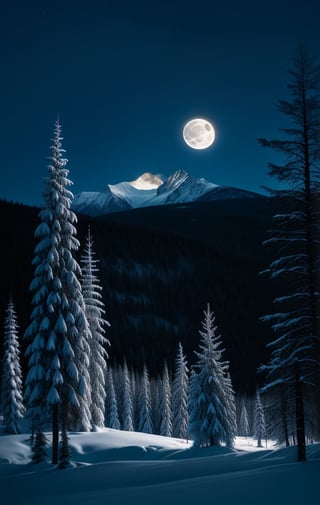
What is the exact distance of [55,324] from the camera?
23703mm

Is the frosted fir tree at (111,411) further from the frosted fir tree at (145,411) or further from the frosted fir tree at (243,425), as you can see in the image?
the frosted fir tree at (243,425)

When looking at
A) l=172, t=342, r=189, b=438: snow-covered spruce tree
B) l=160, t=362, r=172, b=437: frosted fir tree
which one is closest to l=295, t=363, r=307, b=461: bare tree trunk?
l=172, t=342, r=189, b=438: snow-covered spruce tree

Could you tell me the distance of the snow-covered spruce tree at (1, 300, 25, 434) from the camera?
41.8 metres

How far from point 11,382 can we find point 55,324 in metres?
24.4

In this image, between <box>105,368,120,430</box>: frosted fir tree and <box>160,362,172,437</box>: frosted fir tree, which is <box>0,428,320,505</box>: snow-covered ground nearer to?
<box>105,368,120,430</box>: frosted fir tree

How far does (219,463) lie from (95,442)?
1743 cm

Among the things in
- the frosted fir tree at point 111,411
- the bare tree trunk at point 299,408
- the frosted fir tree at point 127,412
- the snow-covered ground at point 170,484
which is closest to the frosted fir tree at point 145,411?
the frosted fir tree at point 127,412

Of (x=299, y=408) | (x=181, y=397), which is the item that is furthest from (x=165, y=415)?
(x=299, y=408)

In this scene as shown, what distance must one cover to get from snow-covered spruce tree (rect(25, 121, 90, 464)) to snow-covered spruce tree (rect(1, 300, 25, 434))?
64.1ft

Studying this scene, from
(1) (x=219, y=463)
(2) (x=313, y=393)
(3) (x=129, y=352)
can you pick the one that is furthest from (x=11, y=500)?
(3) (x=129, y=352)

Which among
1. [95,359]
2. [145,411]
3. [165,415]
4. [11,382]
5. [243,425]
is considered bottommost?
[243,425]

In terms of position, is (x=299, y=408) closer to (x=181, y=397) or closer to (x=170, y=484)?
(x=170, y=484)

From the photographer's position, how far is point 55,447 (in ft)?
77.6

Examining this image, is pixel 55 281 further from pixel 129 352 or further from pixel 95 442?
pixel 129 352
